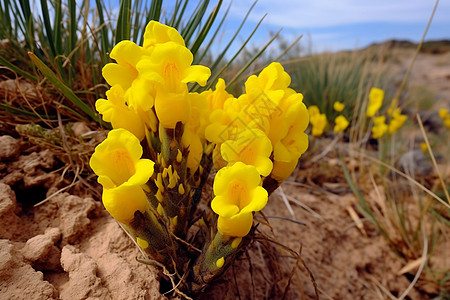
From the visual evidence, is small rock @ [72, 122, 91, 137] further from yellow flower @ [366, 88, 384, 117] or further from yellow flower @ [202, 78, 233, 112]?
yellow flower @ [366, 88, 384, 117]

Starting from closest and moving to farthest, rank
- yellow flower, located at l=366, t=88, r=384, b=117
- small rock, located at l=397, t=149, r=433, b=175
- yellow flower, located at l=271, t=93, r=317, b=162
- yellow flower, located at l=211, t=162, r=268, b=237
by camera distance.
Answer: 1. yellow flower, located at l=211, t=162, r=268, b=237
2. yellow flower, located at l=271, t=93, r=317, b=162
3. yellow flower, located at l=366, t=88, r=384, b=117
4. small rock, located at l=397, t=149, r=433, b=175

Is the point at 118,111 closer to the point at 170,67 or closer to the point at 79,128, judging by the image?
the point at 170,67

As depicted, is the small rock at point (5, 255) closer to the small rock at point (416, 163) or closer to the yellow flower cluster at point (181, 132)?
the yellow flower cluster at point (181, 132)

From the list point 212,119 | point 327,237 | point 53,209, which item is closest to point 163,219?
point 212,119

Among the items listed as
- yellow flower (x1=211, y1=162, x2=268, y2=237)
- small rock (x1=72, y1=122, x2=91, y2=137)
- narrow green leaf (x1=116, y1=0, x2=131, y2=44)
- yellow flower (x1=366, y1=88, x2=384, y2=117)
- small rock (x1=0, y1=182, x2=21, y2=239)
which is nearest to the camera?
yellow flower (x1=211, y1=162, x2=268, y2=237)

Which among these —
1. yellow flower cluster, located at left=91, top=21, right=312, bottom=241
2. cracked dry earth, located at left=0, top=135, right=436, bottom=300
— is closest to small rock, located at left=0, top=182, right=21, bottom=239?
cracked dry earth, located at left=0, top=135, right=436, bottom=300

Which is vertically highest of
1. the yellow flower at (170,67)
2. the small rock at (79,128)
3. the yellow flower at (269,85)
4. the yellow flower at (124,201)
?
the yellow flower at (170,67)

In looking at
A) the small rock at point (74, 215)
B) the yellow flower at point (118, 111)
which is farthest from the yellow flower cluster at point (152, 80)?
the small rock at point (74, 215)
